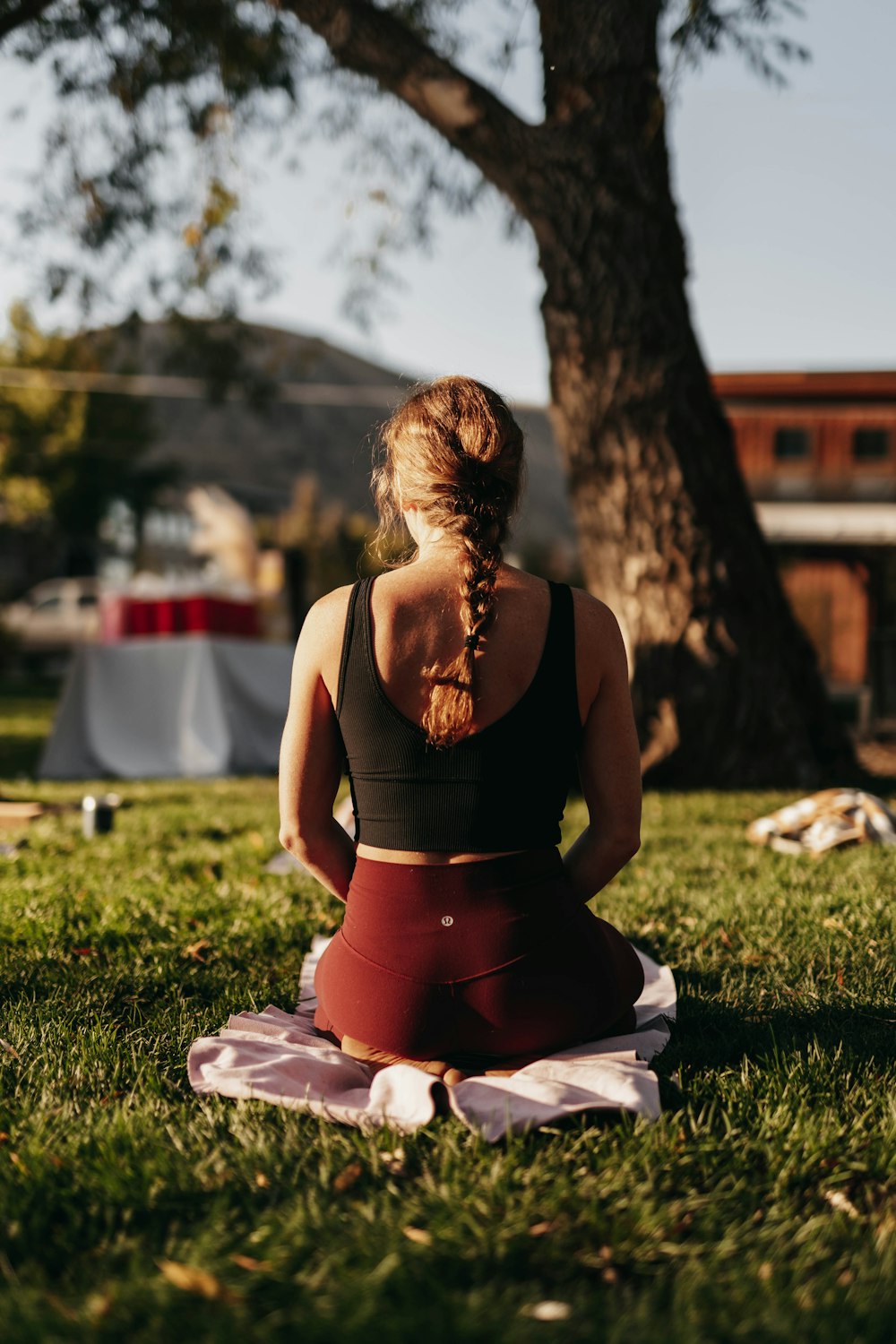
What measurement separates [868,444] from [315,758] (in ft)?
75.0

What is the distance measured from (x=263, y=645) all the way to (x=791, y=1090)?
27.9ft

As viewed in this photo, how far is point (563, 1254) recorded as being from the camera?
180 centimetres

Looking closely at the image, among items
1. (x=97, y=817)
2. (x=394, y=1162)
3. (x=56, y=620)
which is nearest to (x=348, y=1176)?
(x=394, y=1162)

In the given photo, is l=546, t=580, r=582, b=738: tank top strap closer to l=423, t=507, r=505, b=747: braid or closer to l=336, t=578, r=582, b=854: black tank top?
l=336, t=578, r=582, b=854: black tank top

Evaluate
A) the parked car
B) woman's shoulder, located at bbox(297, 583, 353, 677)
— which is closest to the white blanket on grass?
woman's shoulder, located at bbox(297, 583, 353, 677)

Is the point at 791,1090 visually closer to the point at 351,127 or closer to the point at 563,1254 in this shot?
the point at 563,1254

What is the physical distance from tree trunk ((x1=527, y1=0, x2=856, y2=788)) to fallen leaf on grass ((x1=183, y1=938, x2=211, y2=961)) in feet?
14.9

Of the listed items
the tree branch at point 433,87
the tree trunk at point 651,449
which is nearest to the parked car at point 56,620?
the tree branch at point 433,87

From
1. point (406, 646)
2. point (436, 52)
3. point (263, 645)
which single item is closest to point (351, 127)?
point (436, 52)

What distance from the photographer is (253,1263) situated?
5.77ft

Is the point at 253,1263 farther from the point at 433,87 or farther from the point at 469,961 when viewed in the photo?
the point at 433,87

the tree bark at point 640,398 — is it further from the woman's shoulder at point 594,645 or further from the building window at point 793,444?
the building window at point 793,444

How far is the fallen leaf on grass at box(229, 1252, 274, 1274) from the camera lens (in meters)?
1.74

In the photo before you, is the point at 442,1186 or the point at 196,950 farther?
the point at 196,950
